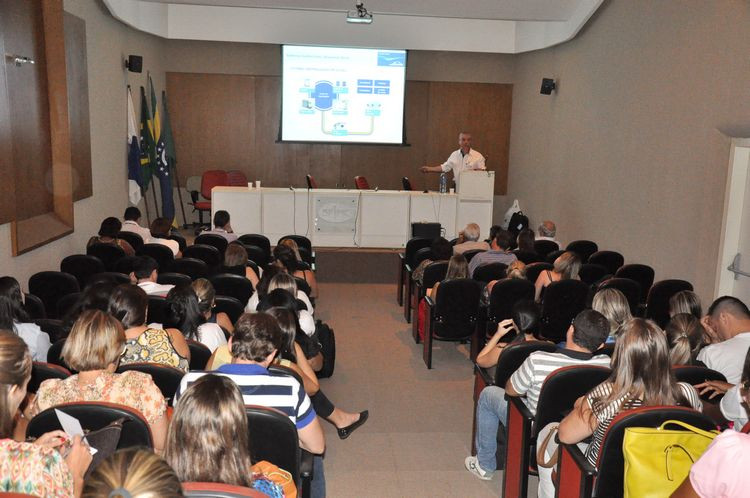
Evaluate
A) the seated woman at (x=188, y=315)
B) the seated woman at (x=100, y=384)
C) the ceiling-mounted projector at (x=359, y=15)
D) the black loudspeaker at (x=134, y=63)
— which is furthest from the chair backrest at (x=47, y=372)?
the black loudspeaker at (x=134, y=63)

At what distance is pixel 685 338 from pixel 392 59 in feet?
34.9

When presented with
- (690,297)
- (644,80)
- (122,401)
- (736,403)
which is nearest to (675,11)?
(644,80)

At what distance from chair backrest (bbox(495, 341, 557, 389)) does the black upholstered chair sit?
2.11 metres

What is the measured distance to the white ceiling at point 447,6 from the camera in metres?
10.2

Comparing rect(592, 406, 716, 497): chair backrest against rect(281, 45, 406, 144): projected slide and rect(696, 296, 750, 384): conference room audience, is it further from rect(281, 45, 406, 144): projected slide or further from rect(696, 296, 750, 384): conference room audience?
rect(281, 45, 406, 144): projected slide

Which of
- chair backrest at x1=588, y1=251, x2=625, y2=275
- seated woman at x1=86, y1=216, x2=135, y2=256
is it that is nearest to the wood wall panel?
seated woman at x1=86, y1=216, x2=135, y2=256

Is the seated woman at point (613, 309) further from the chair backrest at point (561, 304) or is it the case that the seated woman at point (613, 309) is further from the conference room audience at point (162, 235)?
the conference room audience at point (162, 235)

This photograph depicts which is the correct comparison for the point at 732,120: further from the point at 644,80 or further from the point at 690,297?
the point at 690,297

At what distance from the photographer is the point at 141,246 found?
24.7 ft

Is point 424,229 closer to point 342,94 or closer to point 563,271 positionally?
point 342,94

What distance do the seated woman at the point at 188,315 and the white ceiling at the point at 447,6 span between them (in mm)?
6742

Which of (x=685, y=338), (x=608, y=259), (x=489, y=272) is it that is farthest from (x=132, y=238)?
(x=685, y=338)

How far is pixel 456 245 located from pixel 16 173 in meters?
4.72

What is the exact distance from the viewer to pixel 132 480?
150 centimetres
